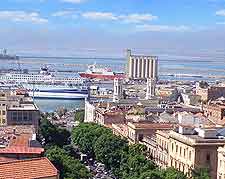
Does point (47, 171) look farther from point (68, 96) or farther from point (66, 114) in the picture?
point (68, 96)

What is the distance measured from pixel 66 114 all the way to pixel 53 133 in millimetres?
34029

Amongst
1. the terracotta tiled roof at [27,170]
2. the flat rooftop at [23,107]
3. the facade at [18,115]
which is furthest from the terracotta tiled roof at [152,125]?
the terracotta tiled roof at [27,170]

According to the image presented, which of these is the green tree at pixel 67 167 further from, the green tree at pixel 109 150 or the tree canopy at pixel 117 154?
the green tree at pixel 109 150

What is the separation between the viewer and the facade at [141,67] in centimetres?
16938

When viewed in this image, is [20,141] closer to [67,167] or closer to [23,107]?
[67,167]

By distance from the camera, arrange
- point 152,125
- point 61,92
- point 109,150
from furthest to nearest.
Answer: point 61,92 < point 152,125 < point 109,150

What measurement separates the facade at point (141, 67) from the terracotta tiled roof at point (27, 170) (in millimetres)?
147018

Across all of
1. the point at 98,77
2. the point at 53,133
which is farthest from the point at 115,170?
the point at 98,77

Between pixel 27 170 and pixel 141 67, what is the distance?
151 metres

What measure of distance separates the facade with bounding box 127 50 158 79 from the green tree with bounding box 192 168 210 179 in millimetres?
135409

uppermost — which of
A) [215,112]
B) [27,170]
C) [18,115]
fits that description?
[27,170]

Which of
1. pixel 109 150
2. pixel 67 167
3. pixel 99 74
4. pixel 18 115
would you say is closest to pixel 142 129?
pixel 109 150

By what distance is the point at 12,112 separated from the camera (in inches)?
2010

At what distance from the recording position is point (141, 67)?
560 ft
